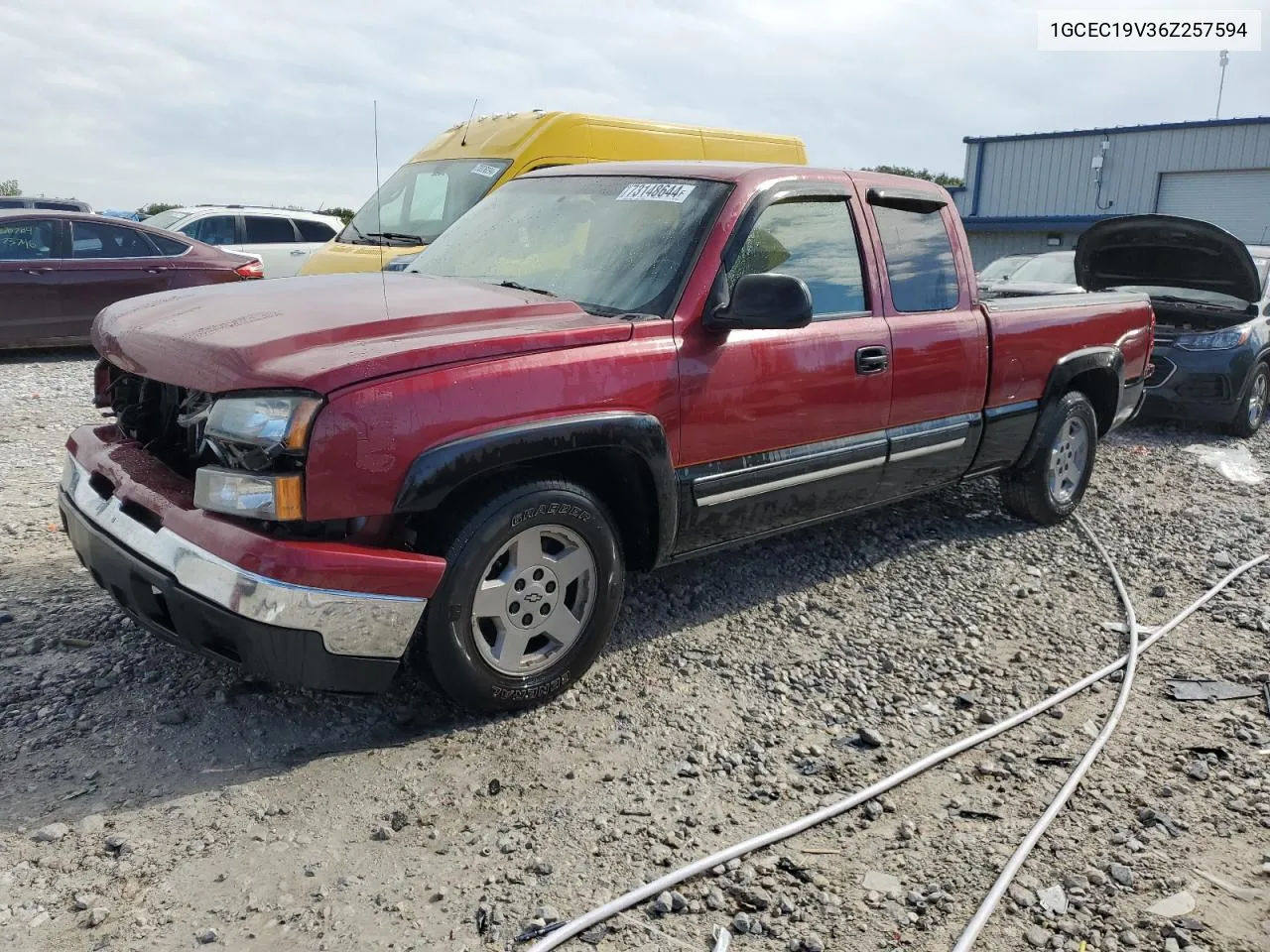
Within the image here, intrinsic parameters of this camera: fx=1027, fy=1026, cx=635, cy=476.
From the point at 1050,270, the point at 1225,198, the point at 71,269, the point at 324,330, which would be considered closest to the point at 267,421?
the point at 324,330

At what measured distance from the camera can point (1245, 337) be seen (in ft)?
27.3

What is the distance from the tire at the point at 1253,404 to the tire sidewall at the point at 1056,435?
329 centimetres

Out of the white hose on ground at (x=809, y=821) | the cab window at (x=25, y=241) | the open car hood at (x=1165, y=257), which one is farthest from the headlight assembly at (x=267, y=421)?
the cab window at (x=25, y=241)

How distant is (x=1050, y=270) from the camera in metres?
10.1

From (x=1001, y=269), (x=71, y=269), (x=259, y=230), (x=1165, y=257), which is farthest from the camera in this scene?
(x=259, y=230)

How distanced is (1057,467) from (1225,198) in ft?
73.0

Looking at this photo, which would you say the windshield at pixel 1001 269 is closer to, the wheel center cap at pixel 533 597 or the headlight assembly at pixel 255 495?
the wheel center cap at pixel 533 597

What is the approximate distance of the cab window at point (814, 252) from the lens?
12.5 feet

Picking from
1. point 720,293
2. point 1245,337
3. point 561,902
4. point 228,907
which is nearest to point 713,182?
point 720,293

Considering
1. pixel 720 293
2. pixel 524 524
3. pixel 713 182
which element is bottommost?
pixel 524 524

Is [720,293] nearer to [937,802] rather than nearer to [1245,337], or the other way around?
[937,802]

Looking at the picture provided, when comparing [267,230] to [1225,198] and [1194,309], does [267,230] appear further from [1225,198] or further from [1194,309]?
[1225,198]

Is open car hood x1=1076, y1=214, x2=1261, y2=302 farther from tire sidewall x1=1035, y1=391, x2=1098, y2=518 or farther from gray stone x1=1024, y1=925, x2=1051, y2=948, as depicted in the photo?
gray stone x1=1024, y1=925, x2=1051, y2=948

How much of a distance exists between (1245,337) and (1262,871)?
6874 mm
